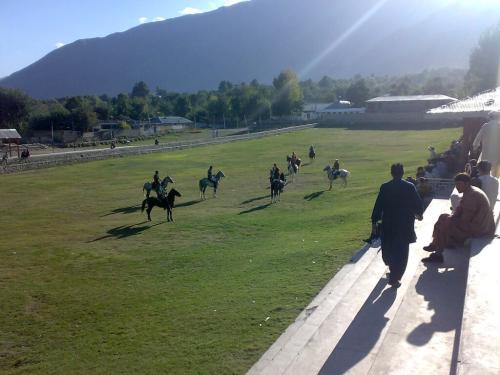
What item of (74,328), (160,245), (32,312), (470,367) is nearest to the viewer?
(470,367)

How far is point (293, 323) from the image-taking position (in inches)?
349

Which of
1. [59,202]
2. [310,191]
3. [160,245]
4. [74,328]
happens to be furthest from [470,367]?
[59,202]

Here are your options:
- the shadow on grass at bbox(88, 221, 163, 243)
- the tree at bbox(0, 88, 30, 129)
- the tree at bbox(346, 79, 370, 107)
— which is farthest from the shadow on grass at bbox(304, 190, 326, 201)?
the tree at bbox(346, 79, 370, 107)

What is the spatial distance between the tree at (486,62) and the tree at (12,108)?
86599mm

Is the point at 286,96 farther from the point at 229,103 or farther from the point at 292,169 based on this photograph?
the point at 292,169

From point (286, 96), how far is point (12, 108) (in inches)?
2358

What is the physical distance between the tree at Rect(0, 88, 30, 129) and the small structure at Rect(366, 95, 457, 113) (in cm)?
7053

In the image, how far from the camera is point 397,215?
8.05 meters

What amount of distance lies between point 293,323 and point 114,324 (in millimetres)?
3614

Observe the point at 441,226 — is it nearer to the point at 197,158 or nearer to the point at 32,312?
the point at 32,312

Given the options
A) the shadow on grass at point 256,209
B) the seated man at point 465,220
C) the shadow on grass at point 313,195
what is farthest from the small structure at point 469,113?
the shadow on grass at point 256,209

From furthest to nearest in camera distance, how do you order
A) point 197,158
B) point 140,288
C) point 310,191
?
point 197,158 → point 310,191 → point 140,288

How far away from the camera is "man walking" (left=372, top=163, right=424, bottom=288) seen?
799 centimetres

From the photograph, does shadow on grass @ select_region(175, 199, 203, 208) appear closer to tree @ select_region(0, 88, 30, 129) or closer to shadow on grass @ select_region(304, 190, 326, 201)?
shadow on grass @ select_region(304, 190, 326, 201)
